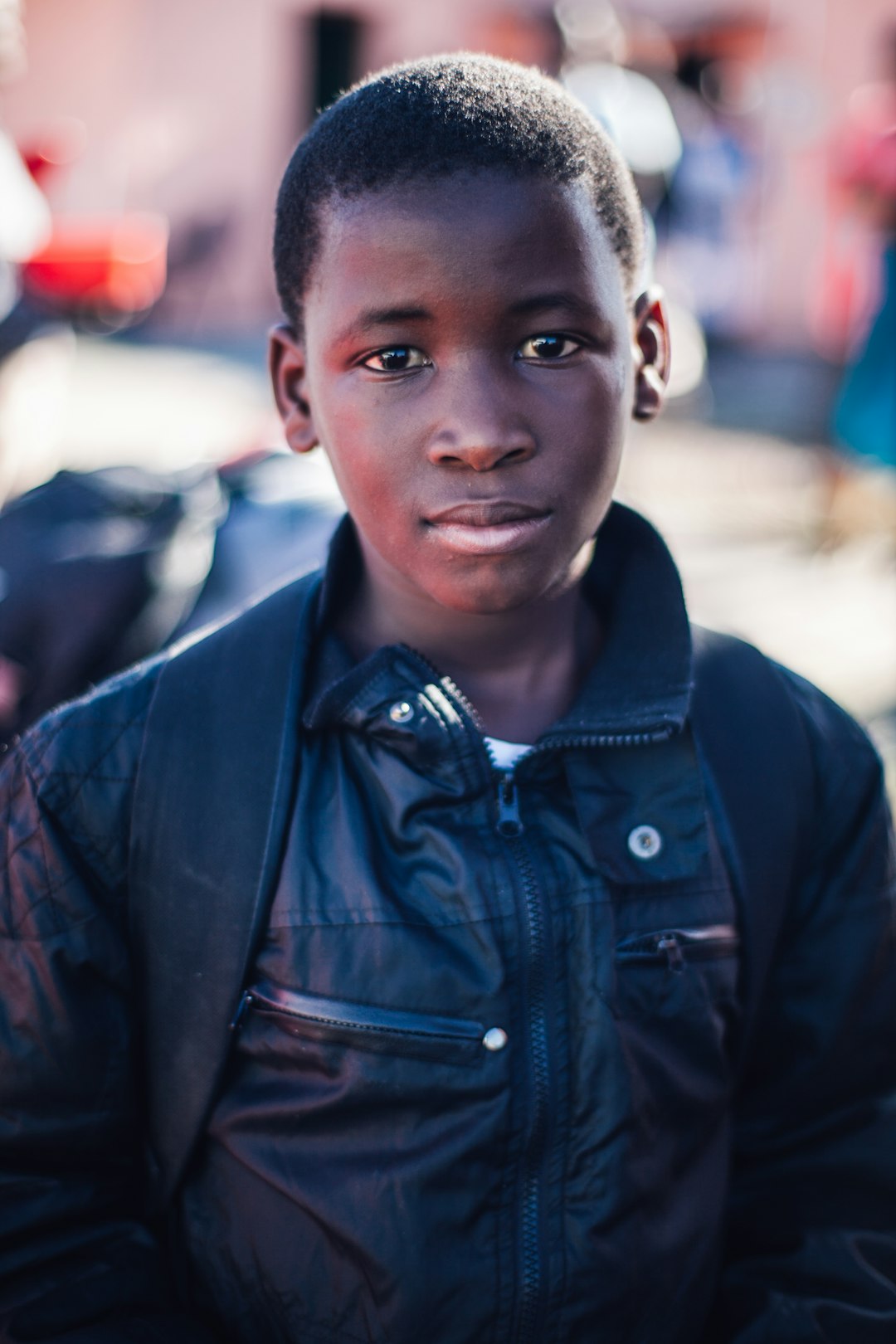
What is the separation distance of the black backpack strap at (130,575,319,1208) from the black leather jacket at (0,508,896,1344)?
22mm

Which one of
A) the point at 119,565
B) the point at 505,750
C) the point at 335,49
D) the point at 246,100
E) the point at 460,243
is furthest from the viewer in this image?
the point at 335,49

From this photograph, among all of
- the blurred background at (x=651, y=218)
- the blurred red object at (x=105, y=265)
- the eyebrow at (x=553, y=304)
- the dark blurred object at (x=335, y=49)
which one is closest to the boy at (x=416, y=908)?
the eyebrow at (x=553, y=304)

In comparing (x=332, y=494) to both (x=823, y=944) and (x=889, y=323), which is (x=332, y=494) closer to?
(x=823, y=944)

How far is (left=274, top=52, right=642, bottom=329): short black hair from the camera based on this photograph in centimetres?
125

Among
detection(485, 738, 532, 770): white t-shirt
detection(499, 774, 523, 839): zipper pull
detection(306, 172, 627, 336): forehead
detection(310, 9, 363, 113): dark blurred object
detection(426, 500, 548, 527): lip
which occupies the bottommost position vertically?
detection(499, 774, 523, 839): zipper pull

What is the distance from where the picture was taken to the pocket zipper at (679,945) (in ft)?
4.27

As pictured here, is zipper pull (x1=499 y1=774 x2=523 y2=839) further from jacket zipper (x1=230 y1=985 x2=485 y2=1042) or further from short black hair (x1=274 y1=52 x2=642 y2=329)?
short black hair (x1=274 y1=52 x2=642 y2=329)

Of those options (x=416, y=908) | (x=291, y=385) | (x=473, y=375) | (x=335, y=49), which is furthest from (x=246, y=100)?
(x=416, y=908)

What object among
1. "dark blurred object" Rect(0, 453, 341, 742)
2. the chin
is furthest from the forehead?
"dark blurred object" Rect(0, 453, 341, 742)

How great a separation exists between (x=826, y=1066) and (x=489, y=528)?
78 centimetres

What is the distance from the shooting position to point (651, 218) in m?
9.69

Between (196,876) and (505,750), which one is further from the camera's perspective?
(505,750)

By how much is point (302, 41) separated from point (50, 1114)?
15435 mm

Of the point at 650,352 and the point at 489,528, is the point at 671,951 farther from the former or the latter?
the point at 650,352
